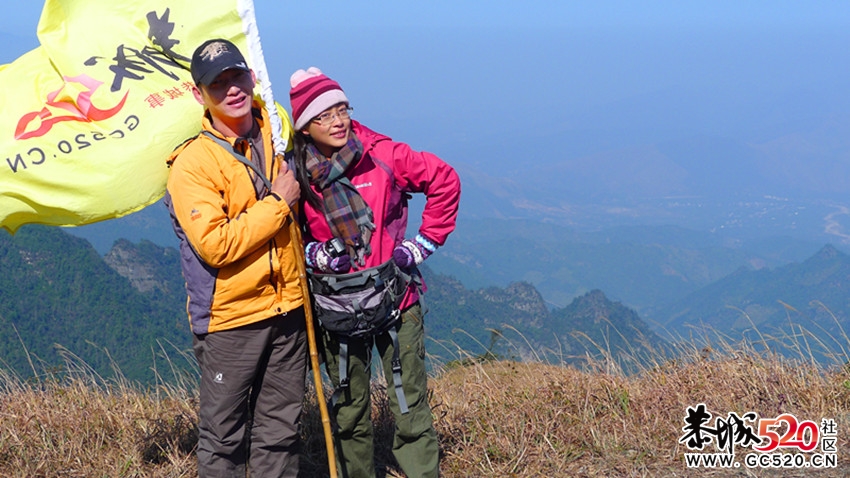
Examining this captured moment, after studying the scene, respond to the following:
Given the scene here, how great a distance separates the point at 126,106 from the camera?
13.5 feet

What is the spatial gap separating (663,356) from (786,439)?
1.65 m

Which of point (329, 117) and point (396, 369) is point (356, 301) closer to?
point (396, 369)

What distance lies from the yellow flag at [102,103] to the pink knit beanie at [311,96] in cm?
12

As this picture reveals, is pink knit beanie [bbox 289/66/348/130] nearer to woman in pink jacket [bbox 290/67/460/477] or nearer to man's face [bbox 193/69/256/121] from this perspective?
woman in pink jacket [bbox 290/67/460/477]

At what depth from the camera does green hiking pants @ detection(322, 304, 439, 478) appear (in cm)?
418

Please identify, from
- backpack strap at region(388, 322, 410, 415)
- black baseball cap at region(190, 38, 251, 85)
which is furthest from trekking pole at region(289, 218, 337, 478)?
black baseball cap at region(190, 38, 251, 85)

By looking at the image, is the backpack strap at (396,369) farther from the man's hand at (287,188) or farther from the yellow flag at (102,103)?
the yellow flag at (102,103)

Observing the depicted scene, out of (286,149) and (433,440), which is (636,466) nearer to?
(433,440)

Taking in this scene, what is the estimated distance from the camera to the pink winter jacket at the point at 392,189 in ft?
13.1

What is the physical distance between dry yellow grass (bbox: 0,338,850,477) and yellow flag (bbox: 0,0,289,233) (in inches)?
65.4

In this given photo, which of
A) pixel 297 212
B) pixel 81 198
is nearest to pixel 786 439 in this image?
pixel 297 212

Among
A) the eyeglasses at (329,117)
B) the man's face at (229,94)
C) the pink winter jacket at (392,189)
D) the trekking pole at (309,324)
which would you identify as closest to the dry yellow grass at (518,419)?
the trekking pole at (309,324)

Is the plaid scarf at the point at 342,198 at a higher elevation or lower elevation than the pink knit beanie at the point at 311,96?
lower

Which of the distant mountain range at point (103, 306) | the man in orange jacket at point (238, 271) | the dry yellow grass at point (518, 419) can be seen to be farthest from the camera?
the distant mountain range at point (103, 306)
